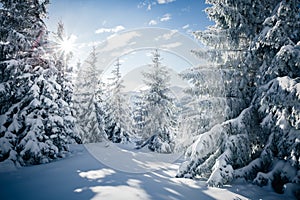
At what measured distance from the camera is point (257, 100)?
7.04 metres

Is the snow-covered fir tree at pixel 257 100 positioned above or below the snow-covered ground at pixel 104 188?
above

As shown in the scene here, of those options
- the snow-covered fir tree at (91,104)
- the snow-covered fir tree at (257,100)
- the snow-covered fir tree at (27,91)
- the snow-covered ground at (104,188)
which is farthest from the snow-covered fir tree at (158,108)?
the snow-covered fir tree at (257,100)

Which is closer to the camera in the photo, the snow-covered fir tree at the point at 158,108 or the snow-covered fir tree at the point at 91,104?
the snow-covered fir tree at the point at 158,108

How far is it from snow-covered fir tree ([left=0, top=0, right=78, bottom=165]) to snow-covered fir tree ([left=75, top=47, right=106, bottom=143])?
1241 cm

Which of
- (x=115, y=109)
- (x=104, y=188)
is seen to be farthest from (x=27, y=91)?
(x=115, y=109)

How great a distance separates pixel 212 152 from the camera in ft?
26.1

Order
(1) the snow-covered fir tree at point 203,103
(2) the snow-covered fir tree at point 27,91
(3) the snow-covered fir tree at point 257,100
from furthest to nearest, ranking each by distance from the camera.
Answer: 1. (2) the snow-covered fir tree at point 27,91
2. (1) the snow-covered fir tree at point 203,103
3. (3) the snow-covered fir tree at point 257,100

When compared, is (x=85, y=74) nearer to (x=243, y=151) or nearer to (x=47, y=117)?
(x=47, y=117)

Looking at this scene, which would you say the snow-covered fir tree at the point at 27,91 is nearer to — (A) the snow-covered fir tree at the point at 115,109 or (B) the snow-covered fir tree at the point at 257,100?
(B) the snow-covered fir tree at the point at 257,100

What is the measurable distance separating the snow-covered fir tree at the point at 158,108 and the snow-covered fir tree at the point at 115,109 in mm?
8851

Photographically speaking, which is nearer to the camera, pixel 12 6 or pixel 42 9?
pixel 12 6

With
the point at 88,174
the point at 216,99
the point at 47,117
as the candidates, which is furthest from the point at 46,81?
the point at 216,99

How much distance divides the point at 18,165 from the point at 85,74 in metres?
19.1

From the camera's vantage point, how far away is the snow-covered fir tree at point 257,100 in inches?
238
